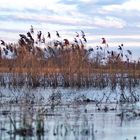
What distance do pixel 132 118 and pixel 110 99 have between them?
5.96 metres

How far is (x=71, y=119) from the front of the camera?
1309cm

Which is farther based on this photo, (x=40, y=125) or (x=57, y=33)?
(x=57, y=33)

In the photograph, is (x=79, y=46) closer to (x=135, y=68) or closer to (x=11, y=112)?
(x=135, y=68)

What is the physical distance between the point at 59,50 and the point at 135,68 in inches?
133

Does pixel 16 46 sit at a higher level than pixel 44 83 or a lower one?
higher

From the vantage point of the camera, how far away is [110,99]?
19734 mm

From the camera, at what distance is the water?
10539 mm

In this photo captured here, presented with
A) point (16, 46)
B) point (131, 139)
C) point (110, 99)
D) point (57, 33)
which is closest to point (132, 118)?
point (131, 139)

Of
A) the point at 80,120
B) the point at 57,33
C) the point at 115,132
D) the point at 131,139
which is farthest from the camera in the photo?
the point at 57,33

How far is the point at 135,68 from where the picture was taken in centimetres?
2494

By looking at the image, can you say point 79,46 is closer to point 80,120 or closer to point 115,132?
point 80,120

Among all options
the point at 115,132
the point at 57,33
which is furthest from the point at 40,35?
the point at 115,132

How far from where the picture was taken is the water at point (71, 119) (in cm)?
1054

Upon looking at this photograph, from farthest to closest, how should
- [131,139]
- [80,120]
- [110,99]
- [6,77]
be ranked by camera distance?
[6,77], [110,99], [80,120], [131,139]
